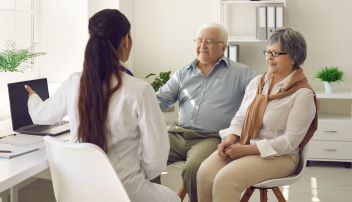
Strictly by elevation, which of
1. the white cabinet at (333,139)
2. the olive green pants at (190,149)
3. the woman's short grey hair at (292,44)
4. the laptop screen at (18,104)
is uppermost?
the woman's short grey hair at (292,44)

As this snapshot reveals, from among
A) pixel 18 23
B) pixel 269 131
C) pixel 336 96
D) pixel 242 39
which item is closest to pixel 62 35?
pixel 18 23

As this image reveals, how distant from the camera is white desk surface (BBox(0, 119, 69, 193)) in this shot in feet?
5.95

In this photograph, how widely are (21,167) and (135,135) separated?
443 mm

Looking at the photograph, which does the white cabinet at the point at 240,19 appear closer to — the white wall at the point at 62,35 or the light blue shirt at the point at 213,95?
the white wall at the point at 62,35

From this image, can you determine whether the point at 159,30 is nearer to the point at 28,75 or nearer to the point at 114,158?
the point at 28,75

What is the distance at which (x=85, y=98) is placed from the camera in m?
1.95

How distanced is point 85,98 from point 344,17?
3647mm

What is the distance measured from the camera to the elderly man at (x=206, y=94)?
3.05m

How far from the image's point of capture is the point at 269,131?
267 centimetres

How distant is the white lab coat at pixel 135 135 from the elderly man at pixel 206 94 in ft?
3.11

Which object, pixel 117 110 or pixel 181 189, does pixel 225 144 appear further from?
pixel 117 110

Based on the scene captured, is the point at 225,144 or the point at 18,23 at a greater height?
the point at 18,23

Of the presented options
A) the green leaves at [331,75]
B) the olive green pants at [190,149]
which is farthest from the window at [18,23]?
the green leaves at [331,75]

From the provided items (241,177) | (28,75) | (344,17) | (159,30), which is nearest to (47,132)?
(241,177)
